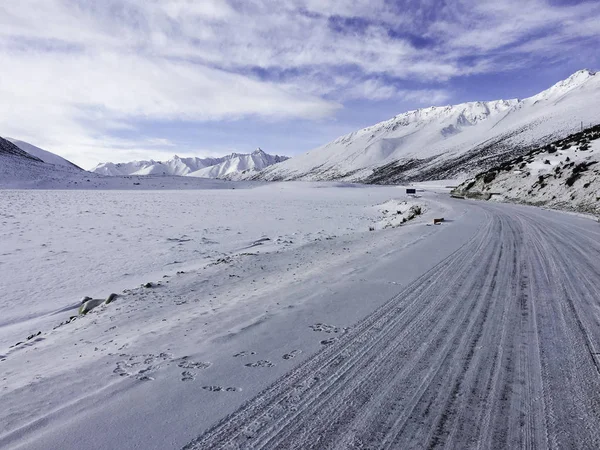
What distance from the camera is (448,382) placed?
3.78m

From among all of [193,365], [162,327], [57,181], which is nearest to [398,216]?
[162,327]

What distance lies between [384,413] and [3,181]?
223 ft

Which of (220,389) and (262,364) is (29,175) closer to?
(262,364)

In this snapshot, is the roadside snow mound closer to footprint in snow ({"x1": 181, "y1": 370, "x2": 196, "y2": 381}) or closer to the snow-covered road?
the snow-covered road

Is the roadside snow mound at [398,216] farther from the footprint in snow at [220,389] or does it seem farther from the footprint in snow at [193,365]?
the footprint in snow at [220,389]

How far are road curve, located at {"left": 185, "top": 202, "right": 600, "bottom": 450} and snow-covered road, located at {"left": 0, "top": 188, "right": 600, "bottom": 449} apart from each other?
2cm

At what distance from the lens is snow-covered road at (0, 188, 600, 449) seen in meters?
3.09

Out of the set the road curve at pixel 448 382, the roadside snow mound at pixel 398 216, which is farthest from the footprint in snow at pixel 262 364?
the roadside snow mound at pixel 398 216

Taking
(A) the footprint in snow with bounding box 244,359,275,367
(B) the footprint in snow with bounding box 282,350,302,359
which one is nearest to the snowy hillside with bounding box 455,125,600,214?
(B) the footprint in snow with bounding box 282,350,302,359

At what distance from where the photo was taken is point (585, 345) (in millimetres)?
4574

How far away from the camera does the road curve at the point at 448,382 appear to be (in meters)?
3.03

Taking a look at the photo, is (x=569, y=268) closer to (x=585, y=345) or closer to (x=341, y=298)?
(x=585, y=345)

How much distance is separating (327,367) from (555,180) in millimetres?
33993

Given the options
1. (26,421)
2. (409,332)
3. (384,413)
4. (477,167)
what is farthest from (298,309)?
(477,167)
